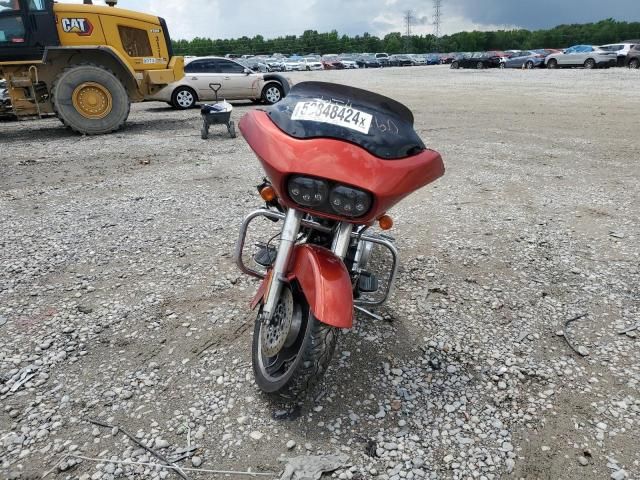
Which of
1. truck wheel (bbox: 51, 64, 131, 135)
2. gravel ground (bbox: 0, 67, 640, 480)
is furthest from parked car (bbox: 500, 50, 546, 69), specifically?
truck wheel (bbox: 51, 64, 131, 135)

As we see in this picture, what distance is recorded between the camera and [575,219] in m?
4.99

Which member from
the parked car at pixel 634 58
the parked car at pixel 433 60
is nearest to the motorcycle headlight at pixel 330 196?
the parked car at pixel 634 58

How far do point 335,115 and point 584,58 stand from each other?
37.0m

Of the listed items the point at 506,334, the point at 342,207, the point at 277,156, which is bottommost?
the point at 506,334

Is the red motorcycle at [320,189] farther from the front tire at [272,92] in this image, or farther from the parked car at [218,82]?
the front tire at [272,92]

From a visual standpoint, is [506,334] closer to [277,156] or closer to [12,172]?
[277,156]

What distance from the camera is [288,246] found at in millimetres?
2289

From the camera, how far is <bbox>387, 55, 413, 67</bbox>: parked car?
56.2 meters

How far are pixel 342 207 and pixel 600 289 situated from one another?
8.66ft

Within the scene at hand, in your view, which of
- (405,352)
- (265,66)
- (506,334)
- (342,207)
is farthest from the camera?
(265,66)

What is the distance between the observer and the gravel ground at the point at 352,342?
2.23 metres

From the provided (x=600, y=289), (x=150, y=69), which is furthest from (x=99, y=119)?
(x=600, y=289)

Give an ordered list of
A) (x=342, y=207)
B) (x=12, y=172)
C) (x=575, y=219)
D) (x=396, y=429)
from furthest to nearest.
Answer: (x=12, y=172), (x=575, y=219), (x=396, y=429), (x=342, y=207)

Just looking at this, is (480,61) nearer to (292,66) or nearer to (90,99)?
(292,66)
